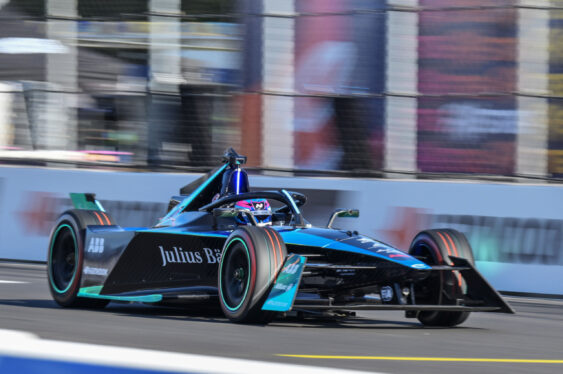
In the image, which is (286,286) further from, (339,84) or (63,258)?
(339,84)

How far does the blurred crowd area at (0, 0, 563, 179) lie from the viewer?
12.4 m

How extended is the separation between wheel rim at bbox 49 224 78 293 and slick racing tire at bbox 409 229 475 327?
313cm

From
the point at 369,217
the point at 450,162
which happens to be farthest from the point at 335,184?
the point at 450,162

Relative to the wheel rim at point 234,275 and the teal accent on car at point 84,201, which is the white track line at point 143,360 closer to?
the wheel rim at point 234,275

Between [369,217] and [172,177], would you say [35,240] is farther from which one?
[369,217]

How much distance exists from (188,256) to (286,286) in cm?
138

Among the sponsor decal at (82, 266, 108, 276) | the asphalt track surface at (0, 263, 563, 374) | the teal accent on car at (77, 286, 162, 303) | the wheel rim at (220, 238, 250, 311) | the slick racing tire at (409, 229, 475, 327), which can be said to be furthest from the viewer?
the sponsor decal at (82, 266, 108, 276)

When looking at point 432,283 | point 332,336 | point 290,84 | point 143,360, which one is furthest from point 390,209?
point 143,360

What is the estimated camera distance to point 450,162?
40.9 feet

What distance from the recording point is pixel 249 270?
23.9ft

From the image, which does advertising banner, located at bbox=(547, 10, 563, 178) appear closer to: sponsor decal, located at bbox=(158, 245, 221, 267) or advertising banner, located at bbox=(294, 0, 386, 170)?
advertising banner, located at bbox=(294, 0, 386, 170)

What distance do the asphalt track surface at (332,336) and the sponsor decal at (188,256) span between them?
1.49 feet

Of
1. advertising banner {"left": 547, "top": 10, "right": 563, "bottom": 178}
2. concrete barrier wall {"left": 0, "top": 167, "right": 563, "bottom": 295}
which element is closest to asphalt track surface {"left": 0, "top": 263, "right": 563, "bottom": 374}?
concrete barrier wall {"left": 0, "top": 167, "right": 563, "bottom": 295}

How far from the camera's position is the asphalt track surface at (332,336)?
19.0 ft
